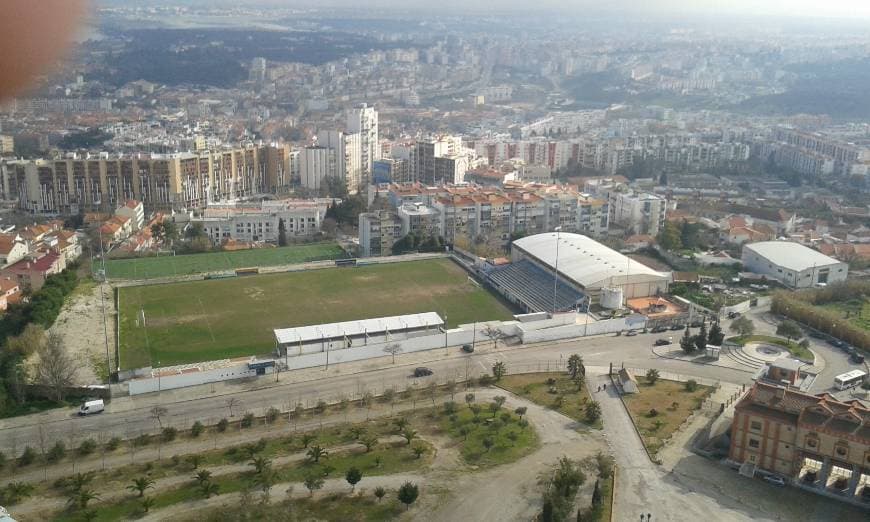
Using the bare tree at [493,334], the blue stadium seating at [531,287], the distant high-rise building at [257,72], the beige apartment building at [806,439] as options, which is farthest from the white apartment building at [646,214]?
the distant high-rise building at [257,72]

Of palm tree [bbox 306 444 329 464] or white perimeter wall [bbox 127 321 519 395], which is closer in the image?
palm tree [bbox 306 444 329 464]

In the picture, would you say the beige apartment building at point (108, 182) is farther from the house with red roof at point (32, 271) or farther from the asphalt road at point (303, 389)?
the asphalt road at point (303, 389)

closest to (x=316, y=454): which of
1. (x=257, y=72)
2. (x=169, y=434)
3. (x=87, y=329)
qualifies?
(x=169, y=434)

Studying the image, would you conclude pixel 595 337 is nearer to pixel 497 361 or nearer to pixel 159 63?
pixel 497 361

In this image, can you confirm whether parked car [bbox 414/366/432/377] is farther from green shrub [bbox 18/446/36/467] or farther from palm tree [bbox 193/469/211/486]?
green shrub [bbox 18/446/36/467]

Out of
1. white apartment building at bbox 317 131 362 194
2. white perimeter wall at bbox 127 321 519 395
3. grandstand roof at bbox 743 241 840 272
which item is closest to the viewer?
white perimeter wall at bbox 127 321 519 395

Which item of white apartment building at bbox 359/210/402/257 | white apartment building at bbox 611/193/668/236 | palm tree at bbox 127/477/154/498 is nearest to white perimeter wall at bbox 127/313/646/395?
palm tree at bbox 127/477/154/498
